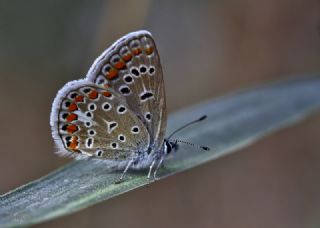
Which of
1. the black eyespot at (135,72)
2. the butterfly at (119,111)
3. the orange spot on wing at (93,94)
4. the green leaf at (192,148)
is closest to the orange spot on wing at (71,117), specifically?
the butterfly at (119,111)

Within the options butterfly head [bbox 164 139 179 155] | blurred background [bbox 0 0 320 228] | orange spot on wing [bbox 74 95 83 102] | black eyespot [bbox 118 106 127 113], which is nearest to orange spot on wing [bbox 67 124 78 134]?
orange spot on wing [bbox 74 95 83 102]

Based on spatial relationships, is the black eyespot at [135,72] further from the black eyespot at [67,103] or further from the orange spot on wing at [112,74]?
the black eyespot at [67,103]

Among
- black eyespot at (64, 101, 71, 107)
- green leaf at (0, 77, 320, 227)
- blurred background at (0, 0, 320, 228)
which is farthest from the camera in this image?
blurred background at (0, 0, 320, 228)

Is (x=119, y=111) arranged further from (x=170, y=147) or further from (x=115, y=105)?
(x=170, y=147)

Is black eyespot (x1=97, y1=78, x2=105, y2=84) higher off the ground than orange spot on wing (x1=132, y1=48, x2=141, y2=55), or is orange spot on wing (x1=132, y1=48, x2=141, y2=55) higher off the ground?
orange spot on wing (x1=132, y1=48, x2=141, y2=55)

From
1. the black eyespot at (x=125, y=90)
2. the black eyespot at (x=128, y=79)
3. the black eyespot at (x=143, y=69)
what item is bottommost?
the black eyespot at (x=125, y=90)

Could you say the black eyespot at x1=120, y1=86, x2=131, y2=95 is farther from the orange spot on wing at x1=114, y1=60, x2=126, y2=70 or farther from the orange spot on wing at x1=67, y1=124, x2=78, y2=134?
the orange spot on wing at x1=67, y1=124, x2=78, y2=134
